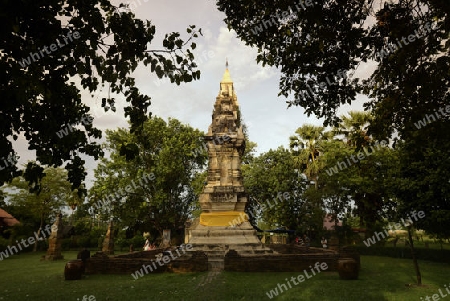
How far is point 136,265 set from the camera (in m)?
12.6

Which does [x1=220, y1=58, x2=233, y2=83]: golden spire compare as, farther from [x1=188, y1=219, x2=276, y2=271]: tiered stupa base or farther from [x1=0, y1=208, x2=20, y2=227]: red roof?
[x1=0, y1=208, x2=20, y2=227]: red roof

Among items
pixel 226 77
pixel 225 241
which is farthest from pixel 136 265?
pixel 226 77

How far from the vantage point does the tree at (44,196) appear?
3512 cm

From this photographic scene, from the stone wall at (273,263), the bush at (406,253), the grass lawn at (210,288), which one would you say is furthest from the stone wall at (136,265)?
the bush at (406,253)

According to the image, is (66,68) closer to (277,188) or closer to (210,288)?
(210,288)

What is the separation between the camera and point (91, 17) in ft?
15.3

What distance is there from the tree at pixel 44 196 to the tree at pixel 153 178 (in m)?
9.96

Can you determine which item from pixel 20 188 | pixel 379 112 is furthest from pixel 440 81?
pixel 20 188

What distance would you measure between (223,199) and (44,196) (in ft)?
88.2

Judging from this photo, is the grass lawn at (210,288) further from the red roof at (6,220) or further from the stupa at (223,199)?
the red roof at (6,220)

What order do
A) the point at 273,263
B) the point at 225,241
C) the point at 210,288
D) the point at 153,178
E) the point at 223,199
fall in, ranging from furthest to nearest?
the point at 153,178
the point at 223,199
the point at 225,241
the point at 273,263
the point at 210,288

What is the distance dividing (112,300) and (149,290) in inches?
55.4

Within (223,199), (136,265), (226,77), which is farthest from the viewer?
(226,77)

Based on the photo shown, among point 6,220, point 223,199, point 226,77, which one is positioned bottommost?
point 223,199
